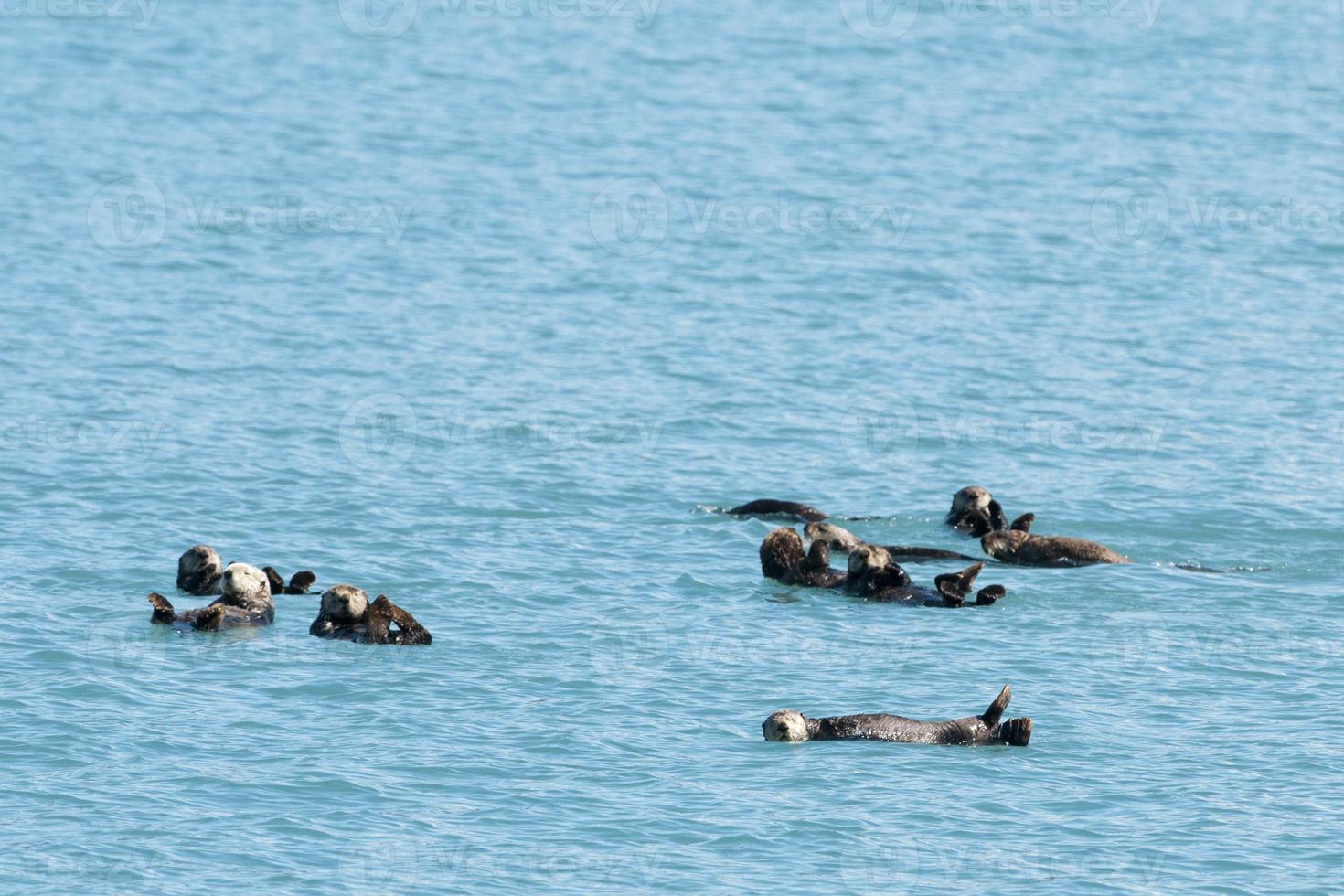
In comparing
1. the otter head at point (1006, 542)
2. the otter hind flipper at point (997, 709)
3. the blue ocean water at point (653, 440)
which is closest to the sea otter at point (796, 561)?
the blue ocean water at point (653, 440)

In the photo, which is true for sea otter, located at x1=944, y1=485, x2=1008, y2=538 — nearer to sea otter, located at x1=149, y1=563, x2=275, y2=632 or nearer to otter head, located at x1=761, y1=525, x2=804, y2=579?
otter head, located at x1=761, y1=525, x2=804, y2=579

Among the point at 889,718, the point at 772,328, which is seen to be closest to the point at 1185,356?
the point at 772,328

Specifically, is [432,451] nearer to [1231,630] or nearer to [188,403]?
[188,403]

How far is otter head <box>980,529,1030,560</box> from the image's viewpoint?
1739 centimetres

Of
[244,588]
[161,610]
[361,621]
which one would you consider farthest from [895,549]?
[161,610]

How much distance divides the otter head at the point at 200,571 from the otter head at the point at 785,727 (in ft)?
17.9

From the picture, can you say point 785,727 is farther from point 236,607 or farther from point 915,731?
point 236,607

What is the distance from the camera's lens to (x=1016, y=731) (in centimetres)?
1273

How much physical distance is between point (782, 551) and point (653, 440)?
A: 5744mm

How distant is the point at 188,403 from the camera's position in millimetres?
22750

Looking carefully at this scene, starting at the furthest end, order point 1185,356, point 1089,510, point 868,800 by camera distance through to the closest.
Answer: point 1185,356 → point 1089,510 → point 868,800

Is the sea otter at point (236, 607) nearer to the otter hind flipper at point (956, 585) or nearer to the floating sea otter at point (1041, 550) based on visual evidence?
the otter hind flipper at point (956, 585)

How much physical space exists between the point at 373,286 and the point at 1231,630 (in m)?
16.9

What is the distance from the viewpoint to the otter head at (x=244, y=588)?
49.0 feet
